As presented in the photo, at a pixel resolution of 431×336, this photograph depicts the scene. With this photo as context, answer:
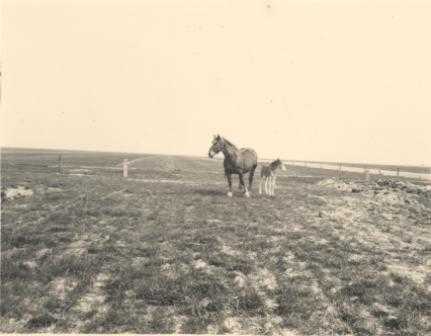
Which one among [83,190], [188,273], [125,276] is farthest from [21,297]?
[83,190]

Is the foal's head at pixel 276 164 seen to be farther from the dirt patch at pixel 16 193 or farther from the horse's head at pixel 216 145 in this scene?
the dirt patch at pixel 16 193

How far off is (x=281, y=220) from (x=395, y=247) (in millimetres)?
3883

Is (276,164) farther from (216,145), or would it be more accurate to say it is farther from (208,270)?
(208,270)

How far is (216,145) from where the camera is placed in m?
18.6

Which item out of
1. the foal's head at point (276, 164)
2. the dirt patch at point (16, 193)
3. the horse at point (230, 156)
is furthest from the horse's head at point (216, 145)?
the dirt patch at point (16, 193)

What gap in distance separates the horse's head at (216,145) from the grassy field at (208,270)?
340 cm

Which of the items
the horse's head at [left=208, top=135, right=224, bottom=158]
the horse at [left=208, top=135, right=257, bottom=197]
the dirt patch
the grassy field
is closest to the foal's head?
the horse at [left=208, top=135, right=257, bottom=197]

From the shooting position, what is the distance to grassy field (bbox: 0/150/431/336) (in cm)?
756

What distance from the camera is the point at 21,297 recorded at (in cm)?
803

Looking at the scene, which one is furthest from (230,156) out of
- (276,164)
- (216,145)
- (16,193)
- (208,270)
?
(208,270)

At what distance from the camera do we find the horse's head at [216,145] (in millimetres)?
18484

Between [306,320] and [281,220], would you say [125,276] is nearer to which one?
[306,320]

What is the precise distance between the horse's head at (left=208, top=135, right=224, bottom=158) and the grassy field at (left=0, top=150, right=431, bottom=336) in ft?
11.2

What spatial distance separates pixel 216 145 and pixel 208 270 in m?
9.74
